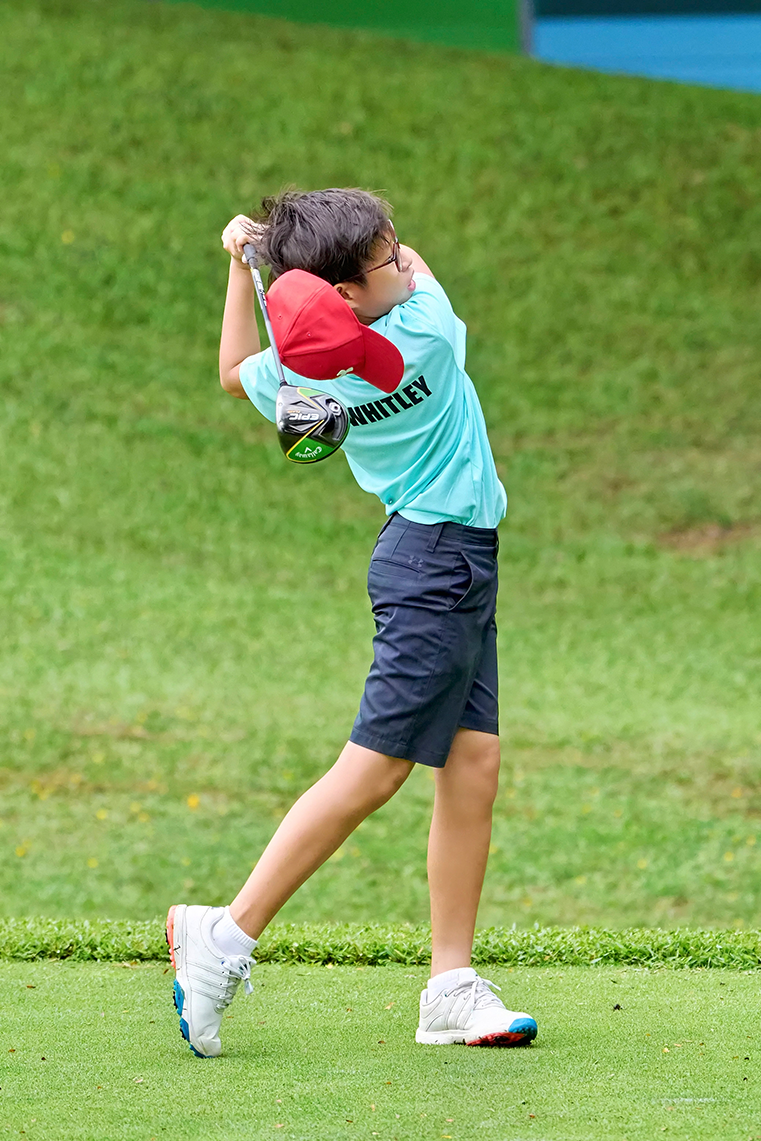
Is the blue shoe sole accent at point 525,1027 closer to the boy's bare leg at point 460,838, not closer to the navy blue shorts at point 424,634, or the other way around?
the boy's bare leg at point 460,838

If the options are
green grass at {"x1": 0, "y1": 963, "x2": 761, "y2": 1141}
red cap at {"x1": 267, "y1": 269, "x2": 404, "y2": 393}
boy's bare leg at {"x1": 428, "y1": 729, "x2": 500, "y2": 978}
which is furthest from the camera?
boy's bare leg at {"x1": 428, "y1": 729, "x2": 500, "y2": 978}

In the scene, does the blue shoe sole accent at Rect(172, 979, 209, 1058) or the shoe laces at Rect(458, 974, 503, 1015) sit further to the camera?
the shoe laces at Rect(458, 974, 503, 1015)

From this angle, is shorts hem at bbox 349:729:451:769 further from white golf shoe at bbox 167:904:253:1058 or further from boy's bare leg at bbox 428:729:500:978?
white golf shoe at bbox 167:904:253:1058

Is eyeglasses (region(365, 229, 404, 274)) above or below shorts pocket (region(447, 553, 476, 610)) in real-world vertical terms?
above

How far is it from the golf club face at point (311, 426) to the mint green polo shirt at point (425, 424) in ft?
0.68

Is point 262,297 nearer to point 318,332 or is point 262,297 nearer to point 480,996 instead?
point 318,332

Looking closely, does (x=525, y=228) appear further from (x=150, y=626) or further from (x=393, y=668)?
(x=393, y=668)

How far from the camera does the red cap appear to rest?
8.69 feet

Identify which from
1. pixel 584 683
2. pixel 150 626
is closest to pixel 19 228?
pixel 150 626

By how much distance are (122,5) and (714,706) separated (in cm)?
1366

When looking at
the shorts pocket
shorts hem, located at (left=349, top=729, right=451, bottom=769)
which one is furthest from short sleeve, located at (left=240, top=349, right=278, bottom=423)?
shorts hem, located at (left=349, top=729, right=451, bottom=769)

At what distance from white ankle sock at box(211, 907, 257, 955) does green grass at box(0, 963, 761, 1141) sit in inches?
7.5

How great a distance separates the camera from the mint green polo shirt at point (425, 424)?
9.32ft

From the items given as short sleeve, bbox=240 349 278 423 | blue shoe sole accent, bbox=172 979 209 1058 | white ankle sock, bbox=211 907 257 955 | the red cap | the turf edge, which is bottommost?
the turf edge
